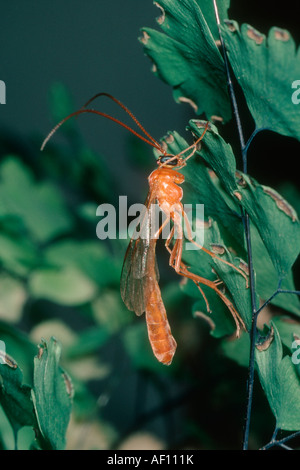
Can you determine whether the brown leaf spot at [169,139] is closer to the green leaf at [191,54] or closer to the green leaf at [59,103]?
the green leaf at [191,54]

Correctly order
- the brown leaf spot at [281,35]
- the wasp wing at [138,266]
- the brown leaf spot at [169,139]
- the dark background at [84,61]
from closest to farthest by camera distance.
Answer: the brown leaf spot at [281,35]
the brown leaf spot at [169,139]
the wasp wing at [138,266]
the dark background at [84,61]

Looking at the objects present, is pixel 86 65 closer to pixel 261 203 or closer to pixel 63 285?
pixel 63 285

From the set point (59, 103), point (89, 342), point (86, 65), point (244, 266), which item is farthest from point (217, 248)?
point (86, 65)

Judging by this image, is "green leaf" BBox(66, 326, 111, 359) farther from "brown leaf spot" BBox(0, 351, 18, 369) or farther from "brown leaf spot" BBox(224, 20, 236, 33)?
"brown leaf spot" BBox(224, 20, 236, 33)

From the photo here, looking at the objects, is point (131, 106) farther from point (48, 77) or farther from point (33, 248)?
point (33, 248)

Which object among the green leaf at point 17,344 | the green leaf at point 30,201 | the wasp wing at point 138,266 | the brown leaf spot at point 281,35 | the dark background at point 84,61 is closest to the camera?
the brown leaf spot at point 281,35

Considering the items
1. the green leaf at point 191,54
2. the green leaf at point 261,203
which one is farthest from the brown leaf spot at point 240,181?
the green leaf at point 191,54

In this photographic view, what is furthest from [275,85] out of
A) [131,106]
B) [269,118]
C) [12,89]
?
[12,89]

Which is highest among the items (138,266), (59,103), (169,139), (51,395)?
(59,103)
